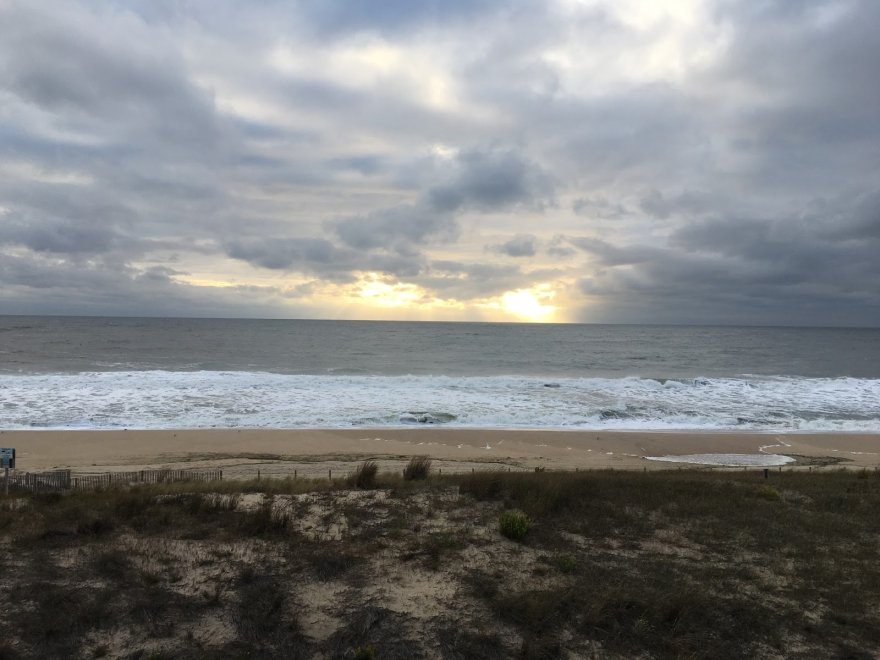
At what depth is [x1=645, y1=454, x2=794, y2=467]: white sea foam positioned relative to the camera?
20.0m

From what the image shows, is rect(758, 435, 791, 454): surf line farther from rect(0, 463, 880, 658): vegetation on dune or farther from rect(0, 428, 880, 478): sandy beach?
rect(0, 463, 880, 658): vegetation on dune

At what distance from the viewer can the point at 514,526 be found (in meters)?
8.38

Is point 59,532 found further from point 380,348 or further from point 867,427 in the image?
point 380,348

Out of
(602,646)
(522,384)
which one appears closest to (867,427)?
(522,384)

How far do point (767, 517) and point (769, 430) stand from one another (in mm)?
19898

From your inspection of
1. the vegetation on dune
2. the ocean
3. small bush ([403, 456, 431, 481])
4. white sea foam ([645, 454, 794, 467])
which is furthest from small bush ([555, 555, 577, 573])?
the ocean

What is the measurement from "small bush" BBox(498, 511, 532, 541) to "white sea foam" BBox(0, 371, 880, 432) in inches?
708

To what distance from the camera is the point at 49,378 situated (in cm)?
3659

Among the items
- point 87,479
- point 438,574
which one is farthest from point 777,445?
point 87,479

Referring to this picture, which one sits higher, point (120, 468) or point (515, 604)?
point (515, 604)

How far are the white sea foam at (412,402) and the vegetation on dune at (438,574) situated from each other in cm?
1663

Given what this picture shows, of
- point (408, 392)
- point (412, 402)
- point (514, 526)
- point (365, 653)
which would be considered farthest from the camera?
point (408, 392)

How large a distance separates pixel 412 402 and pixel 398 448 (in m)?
10.2

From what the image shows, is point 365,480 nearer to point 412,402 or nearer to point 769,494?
point 769,494
